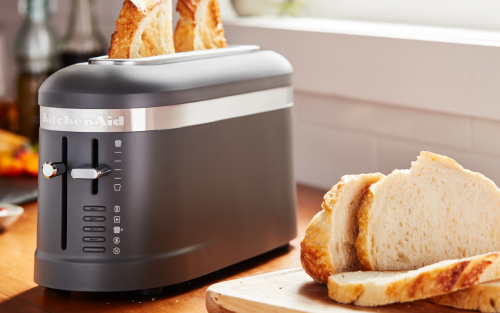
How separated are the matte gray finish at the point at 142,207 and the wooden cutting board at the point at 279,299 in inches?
3.6

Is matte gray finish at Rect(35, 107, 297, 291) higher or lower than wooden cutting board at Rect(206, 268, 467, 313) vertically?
higher

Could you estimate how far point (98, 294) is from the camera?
889mm

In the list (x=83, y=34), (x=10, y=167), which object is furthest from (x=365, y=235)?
(x=83, y=34)

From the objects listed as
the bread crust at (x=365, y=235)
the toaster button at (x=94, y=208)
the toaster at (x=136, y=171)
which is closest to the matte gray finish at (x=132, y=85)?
the toaster at (x=136, y=171)

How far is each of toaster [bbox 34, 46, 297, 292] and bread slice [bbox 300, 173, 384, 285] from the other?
148 millimetres

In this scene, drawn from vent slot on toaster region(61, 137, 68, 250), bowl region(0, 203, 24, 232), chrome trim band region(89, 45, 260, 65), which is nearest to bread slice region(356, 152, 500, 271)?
chrome trim band region(89, 45, 260, 65)

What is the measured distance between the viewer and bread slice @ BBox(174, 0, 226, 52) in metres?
1.04

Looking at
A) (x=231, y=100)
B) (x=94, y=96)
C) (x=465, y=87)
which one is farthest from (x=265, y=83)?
(x=465, y=87)

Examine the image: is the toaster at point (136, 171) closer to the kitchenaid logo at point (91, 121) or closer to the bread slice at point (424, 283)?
the kitchenaid logo at point (91, 121)

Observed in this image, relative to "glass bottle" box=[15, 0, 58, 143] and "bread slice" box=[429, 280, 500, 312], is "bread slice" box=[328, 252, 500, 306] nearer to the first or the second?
"bread slice" box=[429, 280, 500, 312]

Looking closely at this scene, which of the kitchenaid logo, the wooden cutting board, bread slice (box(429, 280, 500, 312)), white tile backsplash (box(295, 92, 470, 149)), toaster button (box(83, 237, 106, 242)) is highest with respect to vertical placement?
the kitchenaid logo

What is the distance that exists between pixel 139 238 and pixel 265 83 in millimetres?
319

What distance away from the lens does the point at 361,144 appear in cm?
143

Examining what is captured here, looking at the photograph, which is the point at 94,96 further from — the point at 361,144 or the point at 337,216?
the point at 361,144
